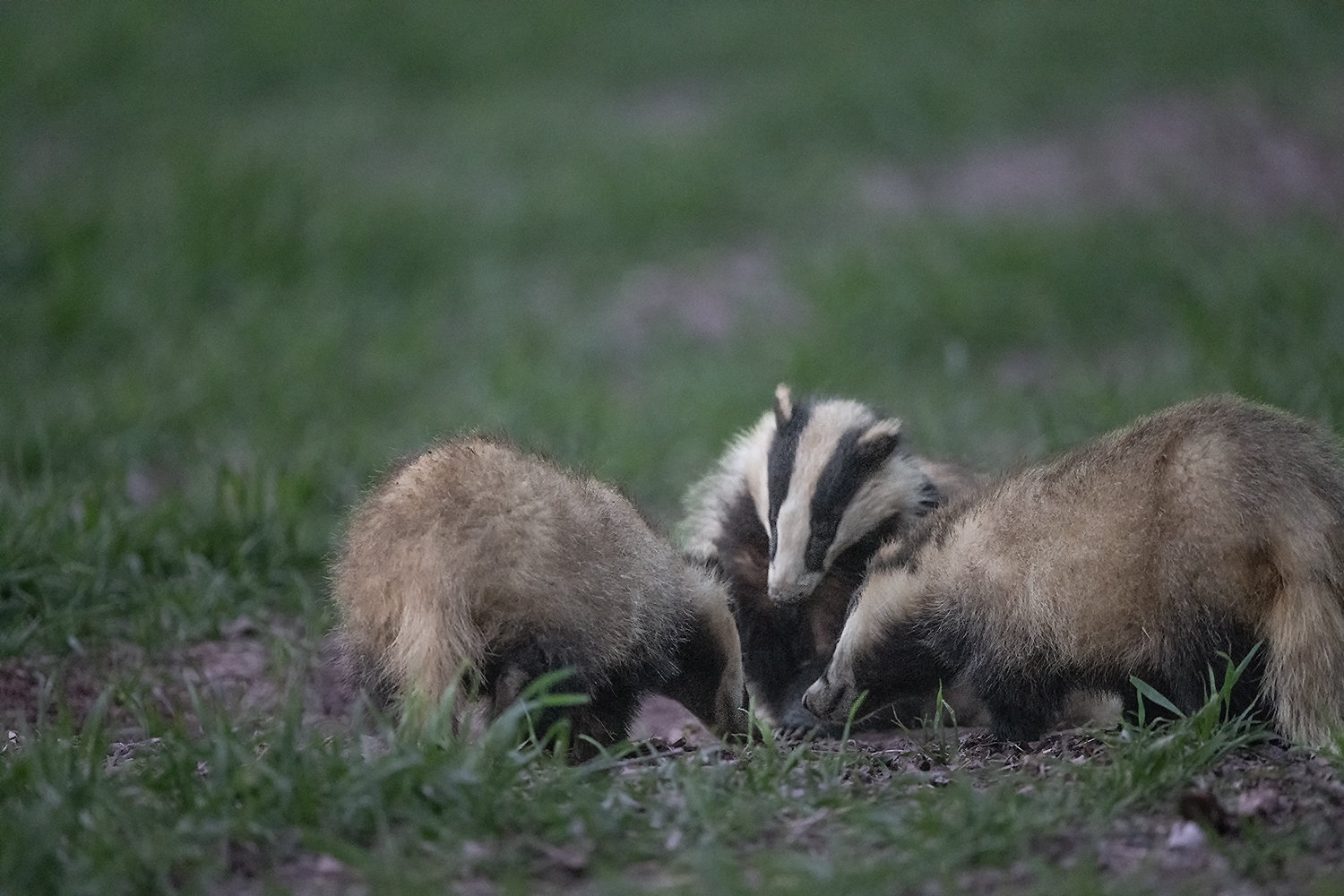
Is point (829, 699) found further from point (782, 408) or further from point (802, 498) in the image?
point (782, 408)

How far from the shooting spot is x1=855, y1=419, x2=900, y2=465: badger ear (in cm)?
423

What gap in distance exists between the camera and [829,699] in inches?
153

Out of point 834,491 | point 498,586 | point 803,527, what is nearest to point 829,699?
point 803,527

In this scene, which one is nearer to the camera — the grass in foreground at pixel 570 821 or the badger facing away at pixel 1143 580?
the grass in foreground at pixel 570 821

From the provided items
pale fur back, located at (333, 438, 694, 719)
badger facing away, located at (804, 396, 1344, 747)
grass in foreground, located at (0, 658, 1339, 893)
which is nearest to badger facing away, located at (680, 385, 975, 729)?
badger facing away, located at (804, 396, 1344, 747)

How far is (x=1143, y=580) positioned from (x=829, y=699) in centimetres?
90

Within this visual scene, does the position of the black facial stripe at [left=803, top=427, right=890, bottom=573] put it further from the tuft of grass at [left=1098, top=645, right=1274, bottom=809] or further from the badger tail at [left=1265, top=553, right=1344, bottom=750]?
the badger tail at [left=1265, top=553, right=1344, bottom=750]

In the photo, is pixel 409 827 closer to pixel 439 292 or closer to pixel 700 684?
pixel 700 684

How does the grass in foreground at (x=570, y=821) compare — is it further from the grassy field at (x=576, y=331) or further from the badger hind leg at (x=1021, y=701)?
the badger hind leg at (x=1021, y=701)

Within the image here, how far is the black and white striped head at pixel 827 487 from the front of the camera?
4027 millimetres

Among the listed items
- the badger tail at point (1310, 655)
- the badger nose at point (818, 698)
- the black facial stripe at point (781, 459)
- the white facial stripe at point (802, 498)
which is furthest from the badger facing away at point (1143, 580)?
the black facial stripe at point (781, 459)

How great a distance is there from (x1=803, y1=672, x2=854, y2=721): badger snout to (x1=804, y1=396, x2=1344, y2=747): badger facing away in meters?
0.09

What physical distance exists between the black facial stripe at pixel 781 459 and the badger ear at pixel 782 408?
2 centimetres

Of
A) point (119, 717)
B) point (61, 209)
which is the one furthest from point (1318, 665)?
point (61, 209)
